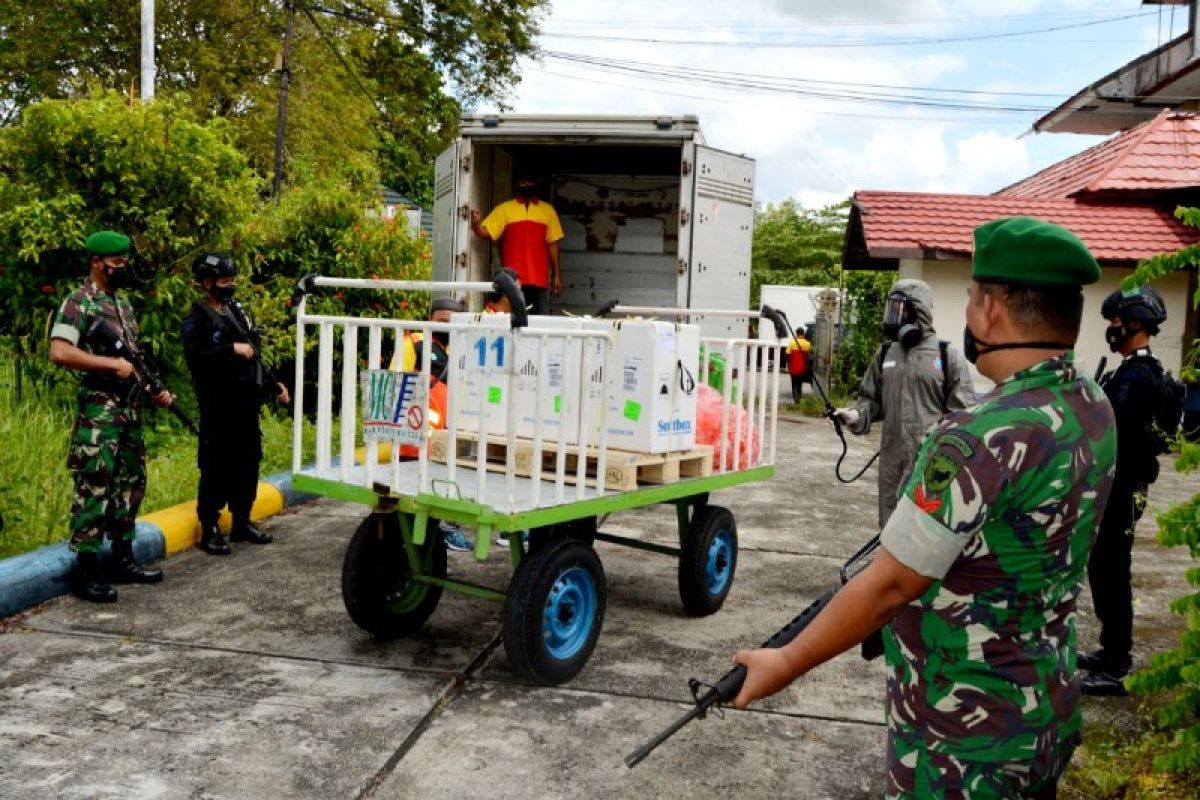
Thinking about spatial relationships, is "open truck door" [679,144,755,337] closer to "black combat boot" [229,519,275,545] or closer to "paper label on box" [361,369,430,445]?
"black combat boot" [229,519,275,545]

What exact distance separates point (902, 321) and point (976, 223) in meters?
11.5

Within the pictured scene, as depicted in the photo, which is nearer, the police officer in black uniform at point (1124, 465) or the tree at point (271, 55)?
the police officer in black uniform at point (1124, 465)

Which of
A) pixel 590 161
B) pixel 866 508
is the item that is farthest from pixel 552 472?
pixel 590 161

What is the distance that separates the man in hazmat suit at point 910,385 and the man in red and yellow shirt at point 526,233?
502 centimetres

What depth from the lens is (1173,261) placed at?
131 inches

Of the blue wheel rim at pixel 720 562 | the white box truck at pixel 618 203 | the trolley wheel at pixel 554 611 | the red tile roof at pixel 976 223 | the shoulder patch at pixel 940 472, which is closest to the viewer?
the shoulder patch at pixel 940 472

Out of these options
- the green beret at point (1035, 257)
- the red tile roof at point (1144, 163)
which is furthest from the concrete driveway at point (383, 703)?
the red tile roof at point (1144, 163)

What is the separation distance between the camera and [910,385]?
5.64 m

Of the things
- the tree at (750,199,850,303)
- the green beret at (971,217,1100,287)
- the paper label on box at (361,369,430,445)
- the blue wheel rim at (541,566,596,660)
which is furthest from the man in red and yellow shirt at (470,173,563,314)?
the tree at (750,199,850,303)

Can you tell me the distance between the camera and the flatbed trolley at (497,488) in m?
4.32

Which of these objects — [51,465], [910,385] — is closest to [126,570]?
[51,465]

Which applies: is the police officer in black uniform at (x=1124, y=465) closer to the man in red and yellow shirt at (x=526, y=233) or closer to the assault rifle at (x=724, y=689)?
the assault rifle at (x=724, y=689)

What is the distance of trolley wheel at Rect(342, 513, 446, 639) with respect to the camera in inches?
196

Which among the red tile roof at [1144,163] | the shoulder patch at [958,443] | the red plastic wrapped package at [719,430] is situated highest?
the red tile roof at [1144,163]
